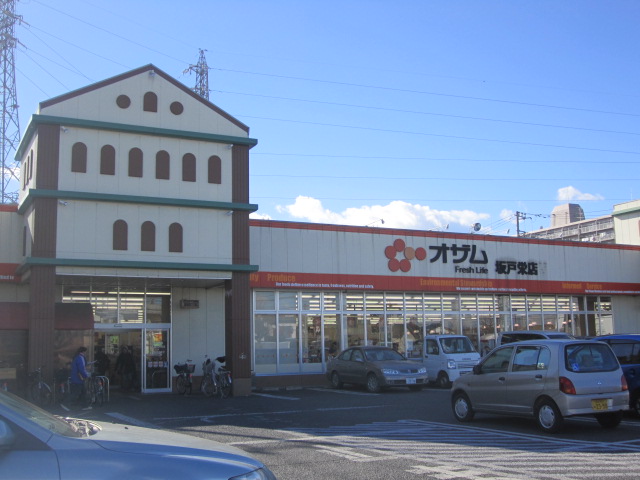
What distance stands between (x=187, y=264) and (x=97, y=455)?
1688 centimetres

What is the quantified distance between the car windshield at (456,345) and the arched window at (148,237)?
1091 cm

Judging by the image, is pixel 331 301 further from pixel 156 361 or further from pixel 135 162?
pixel 135 162

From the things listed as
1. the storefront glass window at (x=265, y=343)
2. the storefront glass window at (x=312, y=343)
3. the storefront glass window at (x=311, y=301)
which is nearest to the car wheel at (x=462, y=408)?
the storefront glass window at (x=265, y=343)

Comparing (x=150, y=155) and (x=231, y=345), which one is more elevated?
(x=150, y=155)

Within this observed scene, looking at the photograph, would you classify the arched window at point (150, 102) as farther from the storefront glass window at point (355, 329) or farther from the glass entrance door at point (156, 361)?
the storefront glass window at point (355, 329)

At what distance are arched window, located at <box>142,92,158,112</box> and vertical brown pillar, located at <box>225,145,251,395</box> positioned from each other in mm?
2976

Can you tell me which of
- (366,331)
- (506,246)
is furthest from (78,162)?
(506,246)

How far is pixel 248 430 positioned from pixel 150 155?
11.1 meters

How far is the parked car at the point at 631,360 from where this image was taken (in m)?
13.2

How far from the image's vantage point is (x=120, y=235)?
19.9 m

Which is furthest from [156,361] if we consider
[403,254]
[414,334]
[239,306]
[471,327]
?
[471,327]

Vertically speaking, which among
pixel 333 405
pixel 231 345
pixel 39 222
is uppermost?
pixel 39 222

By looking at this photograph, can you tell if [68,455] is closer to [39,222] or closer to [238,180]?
[39,222]

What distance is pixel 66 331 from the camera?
20.3 meters
